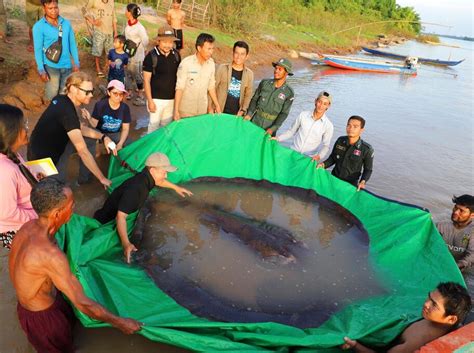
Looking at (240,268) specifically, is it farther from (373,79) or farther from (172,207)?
(373,79)

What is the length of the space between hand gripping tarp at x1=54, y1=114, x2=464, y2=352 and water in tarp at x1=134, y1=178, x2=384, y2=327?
16cm

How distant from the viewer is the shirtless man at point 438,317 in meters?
2.24

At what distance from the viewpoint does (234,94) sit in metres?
5.16

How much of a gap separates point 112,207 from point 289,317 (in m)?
1.86

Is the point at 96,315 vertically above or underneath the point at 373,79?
underneath

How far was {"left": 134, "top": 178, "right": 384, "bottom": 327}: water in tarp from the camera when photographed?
297 cm

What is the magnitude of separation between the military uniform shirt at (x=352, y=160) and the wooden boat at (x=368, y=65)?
14866 millimetres

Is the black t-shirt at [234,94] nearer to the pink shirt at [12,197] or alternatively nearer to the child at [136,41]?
the child at [136,41]

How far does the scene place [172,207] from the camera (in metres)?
4.07

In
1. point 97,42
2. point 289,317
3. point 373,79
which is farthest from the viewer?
point 373,79

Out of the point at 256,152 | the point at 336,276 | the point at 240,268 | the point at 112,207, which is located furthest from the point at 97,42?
the point at 336,276

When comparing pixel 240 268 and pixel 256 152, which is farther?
pixel 256 152

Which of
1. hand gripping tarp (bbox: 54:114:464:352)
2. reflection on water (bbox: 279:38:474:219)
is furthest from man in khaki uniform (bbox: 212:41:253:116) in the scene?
reflection on water (bbox: 279:38:474:219)

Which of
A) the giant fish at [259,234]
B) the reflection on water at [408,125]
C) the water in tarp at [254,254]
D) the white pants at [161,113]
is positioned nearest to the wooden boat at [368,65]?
the reflection on water at [408,125]
